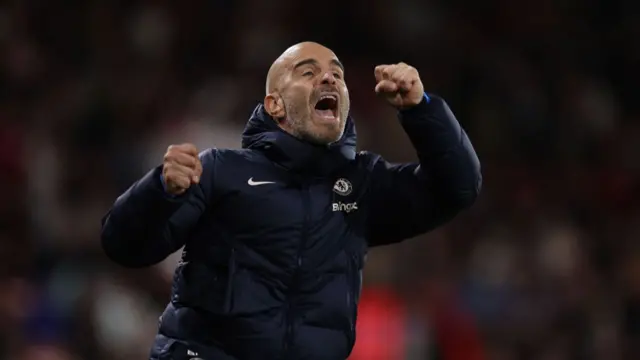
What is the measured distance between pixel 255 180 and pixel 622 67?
5.53 metres

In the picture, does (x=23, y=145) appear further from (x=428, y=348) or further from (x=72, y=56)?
(x=428, y=348)

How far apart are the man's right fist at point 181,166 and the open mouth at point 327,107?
0.52 meters

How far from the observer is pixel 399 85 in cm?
354

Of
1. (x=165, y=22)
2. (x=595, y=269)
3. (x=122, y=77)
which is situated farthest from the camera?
(x=165, y=22)

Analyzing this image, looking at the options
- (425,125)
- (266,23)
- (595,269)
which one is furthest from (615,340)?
(425,125)

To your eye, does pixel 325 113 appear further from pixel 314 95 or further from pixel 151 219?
pixel 151 219

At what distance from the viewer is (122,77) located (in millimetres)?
7957

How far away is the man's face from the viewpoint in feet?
12.2

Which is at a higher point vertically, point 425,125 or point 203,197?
point 425,125

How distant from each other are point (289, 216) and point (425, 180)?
40 cm

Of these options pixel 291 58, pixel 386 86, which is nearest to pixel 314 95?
pixel 291 58

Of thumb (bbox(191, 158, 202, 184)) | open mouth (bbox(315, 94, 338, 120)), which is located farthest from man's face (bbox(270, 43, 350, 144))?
thumb (bbox(191, 158, 202, 184))

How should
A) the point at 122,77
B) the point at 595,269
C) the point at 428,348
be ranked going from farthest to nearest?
the point at 122,77 → the point at 595,269 → the point at 428,348

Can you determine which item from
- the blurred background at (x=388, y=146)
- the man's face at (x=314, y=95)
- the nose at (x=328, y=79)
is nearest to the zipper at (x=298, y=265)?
the man's face at (x=314, y=95)
